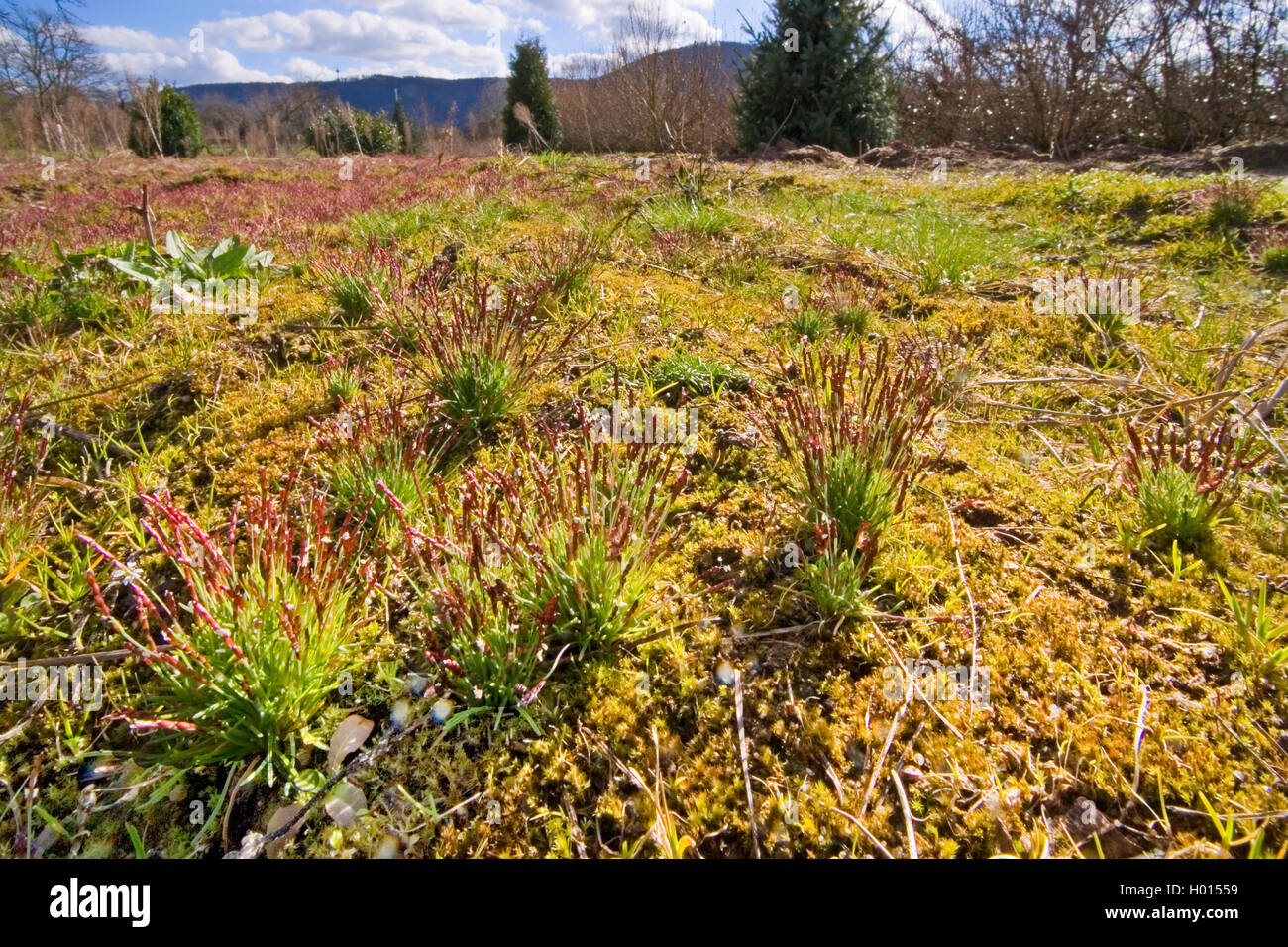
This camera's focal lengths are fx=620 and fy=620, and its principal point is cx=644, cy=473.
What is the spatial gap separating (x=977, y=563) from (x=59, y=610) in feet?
9.56

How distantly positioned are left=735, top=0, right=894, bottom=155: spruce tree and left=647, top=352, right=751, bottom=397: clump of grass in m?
11.5

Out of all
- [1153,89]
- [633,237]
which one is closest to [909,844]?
[633,237]

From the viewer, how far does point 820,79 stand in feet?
42.9

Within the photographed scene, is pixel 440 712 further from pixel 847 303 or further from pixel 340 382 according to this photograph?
pixel 847 303

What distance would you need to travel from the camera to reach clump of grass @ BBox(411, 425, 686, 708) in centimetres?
159

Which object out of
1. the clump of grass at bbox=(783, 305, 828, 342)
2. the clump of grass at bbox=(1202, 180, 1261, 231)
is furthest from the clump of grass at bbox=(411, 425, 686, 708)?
the clump of grass at bbox=(1202, 180, 1261, 231)

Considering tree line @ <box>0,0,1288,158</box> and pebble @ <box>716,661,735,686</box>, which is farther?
tree line @ <box>0,0,1288,158</box>

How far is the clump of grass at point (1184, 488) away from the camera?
1991mm

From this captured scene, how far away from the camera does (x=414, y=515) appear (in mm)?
2174

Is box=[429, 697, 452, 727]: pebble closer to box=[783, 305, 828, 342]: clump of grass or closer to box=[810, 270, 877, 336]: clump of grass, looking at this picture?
box=[783, 305, 828, 342]: clump of grass

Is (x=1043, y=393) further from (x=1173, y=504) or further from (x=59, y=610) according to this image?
(x=59, y=610)

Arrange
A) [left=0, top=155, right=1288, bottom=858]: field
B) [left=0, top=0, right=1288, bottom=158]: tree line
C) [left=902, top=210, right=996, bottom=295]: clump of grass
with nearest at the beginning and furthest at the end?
[left=0, top=155, right=1288, bottom=858]: field
[left=902, top=210, right=996, bottom=295]: clump of grass
[left=0, top=0, right=1288, bottom=158]: tree line

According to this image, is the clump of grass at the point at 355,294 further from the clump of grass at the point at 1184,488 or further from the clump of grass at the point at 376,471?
the clump of grass at the point at 1184,488

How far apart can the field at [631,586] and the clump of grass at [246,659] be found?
1 cm
